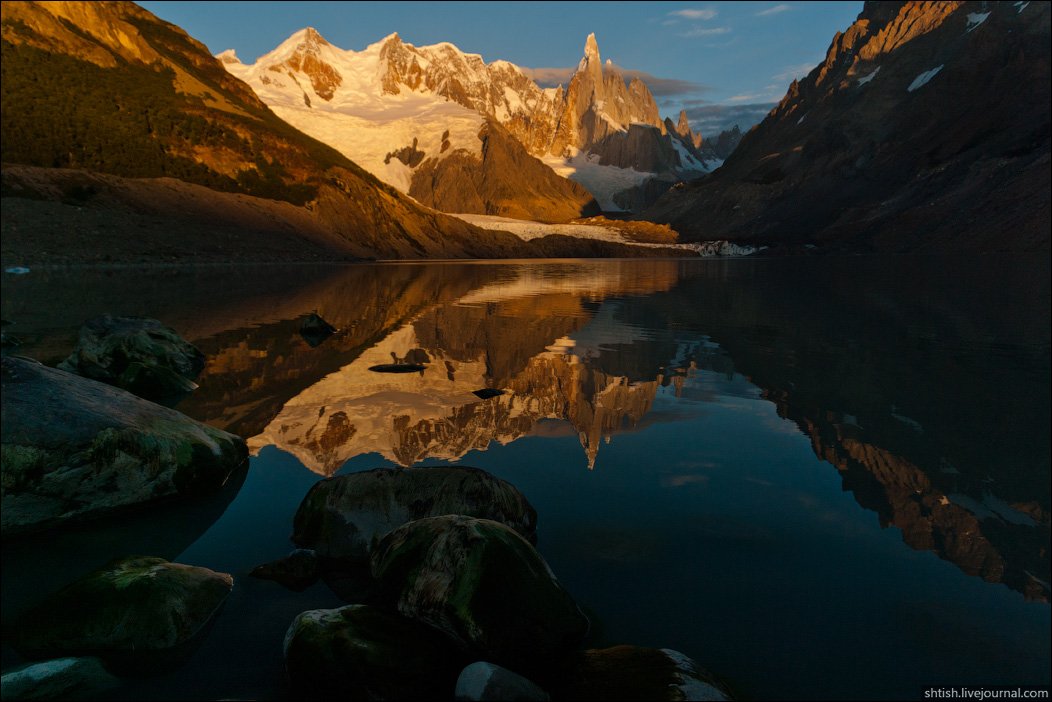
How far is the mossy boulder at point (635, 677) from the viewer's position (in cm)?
507

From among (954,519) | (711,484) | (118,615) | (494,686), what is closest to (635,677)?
(494,686)

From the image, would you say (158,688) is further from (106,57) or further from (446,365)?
(106,57)

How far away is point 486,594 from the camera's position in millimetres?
5816

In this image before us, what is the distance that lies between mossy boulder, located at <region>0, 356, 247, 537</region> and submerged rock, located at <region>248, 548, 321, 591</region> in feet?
11.2

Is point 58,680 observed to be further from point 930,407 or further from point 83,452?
point 930,407

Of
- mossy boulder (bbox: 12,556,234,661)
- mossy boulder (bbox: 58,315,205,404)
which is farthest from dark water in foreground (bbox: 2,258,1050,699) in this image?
mossy boulder (bbox: 58,315,205,404)

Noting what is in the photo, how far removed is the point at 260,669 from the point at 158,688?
0.87 meters

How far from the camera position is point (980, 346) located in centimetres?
2156

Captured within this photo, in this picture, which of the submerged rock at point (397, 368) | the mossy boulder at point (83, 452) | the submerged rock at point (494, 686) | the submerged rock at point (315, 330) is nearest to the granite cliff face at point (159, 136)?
the submerged rock at point (315, 330)

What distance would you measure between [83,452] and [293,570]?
4309mm

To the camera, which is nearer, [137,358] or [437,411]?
[437,411]

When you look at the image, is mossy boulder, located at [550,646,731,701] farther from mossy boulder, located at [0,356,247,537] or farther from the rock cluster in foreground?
mossy boulder, located at [0,356,247,537]

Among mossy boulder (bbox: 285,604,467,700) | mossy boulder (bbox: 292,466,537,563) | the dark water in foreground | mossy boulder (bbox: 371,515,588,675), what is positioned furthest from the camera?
mossy boulder (bbox: 292,466,537,563)

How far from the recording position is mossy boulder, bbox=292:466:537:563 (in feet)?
26.4
